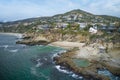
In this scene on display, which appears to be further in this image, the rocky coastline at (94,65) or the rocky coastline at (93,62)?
the rocky coastline at (93,62)

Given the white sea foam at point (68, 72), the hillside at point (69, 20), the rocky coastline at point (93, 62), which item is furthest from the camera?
the hillside at point (69, 20)

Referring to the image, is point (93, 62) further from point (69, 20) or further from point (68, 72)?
point (69, 20)

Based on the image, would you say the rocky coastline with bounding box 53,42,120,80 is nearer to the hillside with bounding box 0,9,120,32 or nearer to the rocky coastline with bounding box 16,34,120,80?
the rocky coastline with bounding box 16,34,120,80

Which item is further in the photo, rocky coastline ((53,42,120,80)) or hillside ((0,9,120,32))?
hillside ((0,9,120,32))

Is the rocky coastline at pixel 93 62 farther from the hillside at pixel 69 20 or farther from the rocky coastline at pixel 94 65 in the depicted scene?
the hillside at pixel 69 20

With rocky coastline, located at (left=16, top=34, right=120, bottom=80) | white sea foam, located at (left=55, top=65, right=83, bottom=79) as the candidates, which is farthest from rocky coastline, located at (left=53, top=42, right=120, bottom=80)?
white sea foam, located at (left=55, top=65, right=83, bottom=79)

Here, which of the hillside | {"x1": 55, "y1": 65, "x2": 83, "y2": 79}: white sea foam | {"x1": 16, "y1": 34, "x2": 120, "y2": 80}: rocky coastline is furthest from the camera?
the hillside

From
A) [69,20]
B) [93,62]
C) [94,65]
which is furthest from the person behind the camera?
[69,20]

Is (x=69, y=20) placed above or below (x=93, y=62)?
above

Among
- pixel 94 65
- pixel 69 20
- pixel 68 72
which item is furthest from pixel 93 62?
pixel 69 20

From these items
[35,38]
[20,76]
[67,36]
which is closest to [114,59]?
[20,76]

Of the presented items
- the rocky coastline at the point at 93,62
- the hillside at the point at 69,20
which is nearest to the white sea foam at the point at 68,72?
the rocky coastline at the point at 93,62
